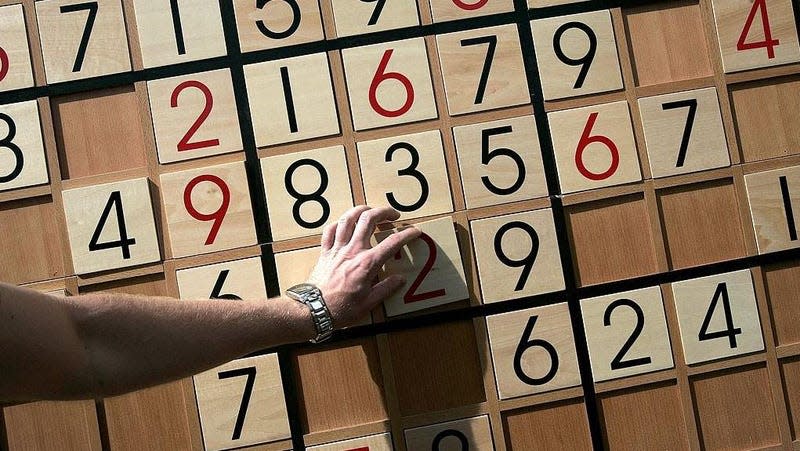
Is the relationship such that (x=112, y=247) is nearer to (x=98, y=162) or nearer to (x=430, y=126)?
(x=98, y=162)

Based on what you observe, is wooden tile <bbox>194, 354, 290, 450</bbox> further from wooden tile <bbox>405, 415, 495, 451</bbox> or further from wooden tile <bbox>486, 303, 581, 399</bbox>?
wooden tile <bbox>486, 303, 581, 399</bbox>

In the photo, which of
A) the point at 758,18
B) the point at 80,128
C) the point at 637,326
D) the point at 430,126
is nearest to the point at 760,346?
the point at 637,326

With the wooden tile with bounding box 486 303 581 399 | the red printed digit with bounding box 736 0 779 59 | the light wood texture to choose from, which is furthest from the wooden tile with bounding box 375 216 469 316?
the red printed digit with bounding box 736 0 779 59

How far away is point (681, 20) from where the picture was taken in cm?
215

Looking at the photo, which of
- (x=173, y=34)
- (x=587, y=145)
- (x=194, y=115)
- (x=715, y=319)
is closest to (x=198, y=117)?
(x=194, y=115)

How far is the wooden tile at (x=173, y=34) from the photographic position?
81.4 inches

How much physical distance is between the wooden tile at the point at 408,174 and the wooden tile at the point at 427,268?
→ 0.06 metres

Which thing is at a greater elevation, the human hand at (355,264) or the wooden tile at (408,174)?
the wooden tile at (408,174)

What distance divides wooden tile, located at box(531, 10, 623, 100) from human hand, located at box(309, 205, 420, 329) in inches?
23.3

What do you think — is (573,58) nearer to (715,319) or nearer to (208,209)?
(715,319)

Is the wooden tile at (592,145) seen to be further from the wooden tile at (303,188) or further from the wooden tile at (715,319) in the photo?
the wooden tile at (303,188)

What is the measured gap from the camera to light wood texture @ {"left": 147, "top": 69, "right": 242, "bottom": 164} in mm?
2064

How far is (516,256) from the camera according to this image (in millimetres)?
2104

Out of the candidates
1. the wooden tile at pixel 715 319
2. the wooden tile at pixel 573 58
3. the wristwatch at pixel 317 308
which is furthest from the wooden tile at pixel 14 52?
the wooden tile at pixel 715 319
